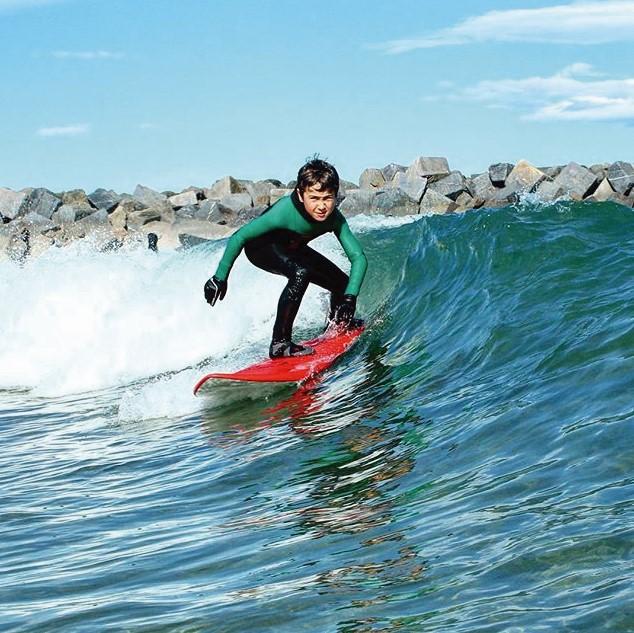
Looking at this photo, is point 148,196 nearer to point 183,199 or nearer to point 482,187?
point 183,199

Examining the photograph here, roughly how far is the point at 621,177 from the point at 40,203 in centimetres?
1436

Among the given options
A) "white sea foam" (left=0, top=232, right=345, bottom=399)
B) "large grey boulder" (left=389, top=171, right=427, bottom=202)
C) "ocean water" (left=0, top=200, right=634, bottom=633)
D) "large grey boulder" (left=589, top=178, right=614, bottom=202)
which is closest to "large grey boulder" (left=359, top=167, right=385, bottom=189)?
"large grey boulder" (left=389, top=171, right=427, bottom=202)

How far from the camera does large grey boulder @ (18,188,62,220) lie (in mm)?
27109

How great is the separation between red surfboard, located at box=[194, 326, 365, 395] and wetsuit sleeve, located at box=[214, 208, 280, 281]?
690 mm

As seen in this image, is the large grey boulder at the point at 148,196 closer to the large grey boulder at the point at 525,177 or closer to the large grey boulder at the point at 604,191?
the large grey boulder at the point at 525,177

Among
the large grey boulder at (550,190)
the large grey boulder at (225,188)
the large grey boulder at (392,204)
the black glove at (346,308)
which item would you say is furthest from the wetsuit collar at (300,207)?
the large grey boulder at (225,188)

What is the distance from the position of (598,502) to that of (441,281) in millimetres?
6116

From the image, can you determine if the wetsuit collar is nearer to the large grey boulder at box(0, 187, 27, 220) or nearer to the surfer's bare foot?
the surfer's bare foot

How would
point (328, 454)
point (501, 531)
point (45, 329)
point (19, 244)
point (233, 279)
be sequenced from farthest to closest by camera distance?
point (19, 244)
point (45, 329)
point (233, 279)
point (328, 454)
point (501, 531)

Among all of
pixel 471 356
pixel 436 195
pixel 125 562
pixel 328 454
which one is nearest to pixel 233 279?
pixel 471 356

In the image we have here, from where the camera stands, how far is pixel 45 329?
504 inches

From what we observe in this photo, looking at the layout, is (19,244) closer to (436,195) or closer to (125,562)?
(436,195)

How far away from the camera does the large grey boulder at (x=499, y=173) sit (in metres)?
26.8

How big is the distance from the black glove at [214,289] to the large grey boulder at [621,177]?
65.0 ft
